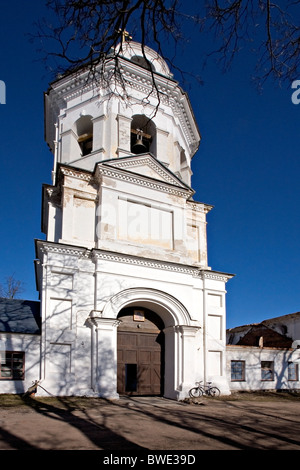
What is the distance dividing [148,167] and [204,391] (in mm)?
9015

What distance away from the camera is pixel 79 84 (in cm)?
1708

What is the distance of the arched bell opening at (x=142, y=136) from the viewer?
54.7 feet

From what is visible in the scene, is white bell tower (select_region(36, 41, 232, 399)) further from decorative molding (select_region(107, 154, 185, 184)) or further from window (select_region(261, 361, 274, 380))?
window (select_region(261, 361, 274, 380))

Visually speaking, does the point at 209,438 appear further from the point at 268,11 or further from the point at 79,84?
the point at 79,84

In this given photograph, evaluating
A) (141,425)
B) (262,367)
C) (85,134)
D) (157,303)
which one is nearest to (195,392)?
(157,303)

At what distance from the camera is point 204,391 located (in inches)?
573

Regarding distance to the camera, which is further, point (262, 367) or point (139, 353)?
point (262, 367)

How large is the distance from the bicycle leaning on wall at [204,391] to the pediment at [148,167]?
796cm

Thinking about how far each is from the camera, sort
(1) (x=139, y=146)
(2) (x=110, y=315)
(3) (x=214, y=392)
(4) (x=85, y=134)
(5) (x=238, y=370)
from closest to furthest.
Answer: (2) (x=110, y=315)
(3) (x=214, y=392)
(1) (x=139, y=146)
(4) (x=85, y=134)
(5) (x=238, y=370)

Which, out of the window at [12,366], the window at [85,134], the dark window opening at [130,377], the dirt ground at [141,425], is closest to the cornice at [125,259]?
the window at [12,366]

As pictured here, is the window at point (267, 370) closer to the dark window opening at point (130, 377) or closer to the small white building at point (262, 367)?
the small white building at point (262, 367)

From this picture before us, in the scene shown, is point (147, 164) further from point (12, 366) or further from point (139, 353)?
point (12, 366)
